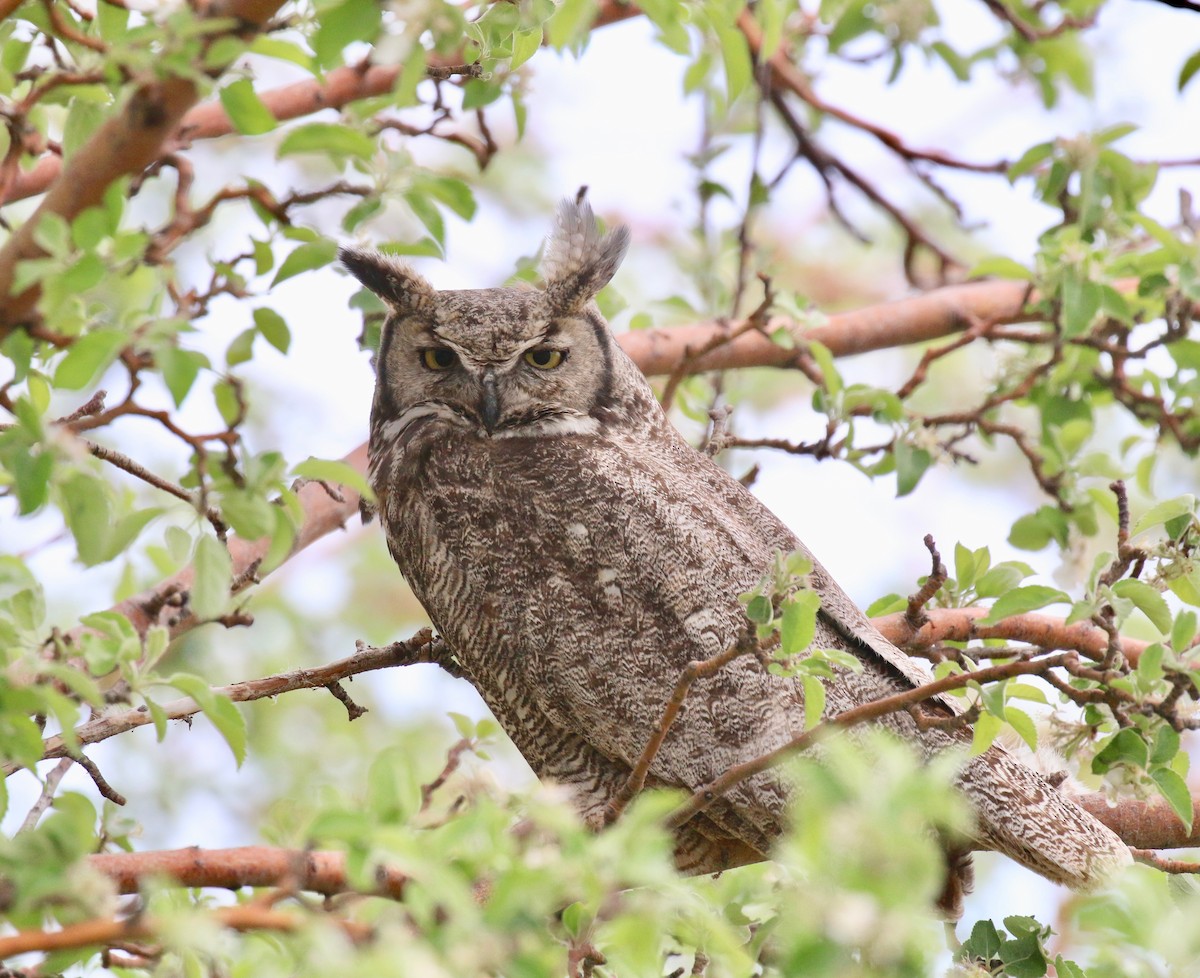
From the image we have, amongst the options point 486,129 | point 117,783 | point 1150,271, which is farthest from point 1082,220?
point 117,783

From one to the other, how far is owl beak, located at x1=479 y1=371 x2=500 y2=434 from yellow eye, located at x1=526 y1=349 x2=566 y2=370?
129 millimetres

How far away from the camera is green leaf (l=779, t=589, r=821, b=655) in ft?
5.24

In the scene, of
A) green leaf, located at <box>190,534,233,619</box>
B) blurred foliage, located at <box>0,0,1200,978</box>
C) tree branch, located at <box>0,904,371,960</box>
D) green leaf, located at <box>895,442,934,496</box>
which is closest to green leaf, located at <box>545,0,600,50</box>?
blurred foliage, located at <box>0,0,1200,978</box>

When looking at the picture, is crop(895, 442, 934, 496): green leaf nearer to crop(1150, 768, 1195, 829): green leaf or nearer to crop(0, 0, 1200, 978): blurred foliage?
crop(0, 0, 1200, 978): blurred foliage

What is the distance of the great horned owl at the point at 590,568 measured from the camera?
256 centimetres

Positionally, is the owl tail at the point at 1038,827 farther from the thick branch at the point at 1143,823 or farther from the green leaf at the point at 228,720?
the green leaf at the point at 228,720

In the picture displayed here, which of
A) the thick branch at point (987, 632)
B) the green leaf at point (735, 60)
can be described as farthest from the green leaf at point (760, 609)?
the thick branch at point (987, 632)

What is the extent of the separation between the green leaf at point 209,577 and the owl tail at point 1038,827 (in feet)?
5.30

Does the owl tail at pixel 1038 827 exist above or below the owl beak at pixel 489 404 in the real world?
below

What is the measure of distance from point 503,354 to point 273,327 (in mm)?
1402

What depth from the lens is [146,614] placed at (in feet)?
8.84

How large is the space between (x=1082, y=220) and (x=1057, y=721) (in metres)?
1.66

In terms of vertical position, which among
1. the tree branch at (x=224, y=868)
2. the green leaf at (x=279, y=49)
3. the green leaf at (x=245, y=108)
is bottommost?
the tree branch at (x=224, y=868)

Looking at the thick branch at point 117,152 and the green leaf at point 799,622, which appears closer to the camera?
the thick branch at point 117,152
